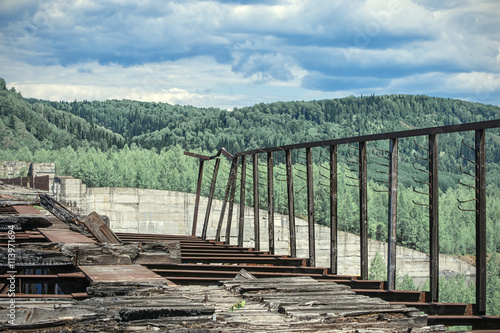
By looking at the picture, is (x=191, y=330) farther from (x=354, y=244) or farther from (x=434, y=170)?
(x=354, y=244)

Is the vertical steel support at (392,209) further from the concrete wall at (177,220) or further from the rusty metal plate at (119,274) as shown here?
the concrete wall at (177,220)

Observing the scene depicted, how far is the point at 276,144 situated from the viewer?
14062cm

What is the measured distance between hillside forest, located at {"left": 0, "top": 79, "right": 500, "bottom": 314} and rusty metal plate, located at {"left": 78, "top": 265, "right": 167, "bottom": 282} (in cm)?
3680

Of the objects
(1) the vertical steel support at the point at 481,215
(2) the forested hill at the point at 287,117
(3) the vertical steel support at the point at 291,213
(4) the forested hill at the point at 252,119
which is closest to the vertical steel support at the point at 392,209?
(1) the vertical steel support at the point at 481,215

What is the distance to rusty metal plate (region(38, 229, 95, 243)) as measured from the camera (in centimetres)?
719

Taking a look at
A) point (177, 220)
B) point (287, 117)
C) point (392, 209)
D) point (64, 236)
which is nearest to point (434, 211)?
point (392, 209)

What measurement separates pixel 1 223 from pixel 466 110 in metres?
167

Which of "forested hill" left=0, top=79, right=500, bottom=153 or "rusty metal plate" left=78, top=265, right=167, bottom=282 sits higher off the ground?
"forested hill" left=0, top=79, right=500, bottom=153

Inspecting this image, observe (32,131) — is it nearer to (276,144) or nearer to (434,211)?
(276,144)

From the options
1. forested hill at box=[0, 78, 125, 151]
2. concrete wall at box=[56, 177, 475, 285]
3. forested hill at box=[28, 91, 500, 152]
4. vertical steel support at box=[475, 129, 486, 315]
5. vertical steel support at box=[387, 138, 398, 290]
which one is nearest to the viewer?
vertical steel support at box=[475, 129, 486, 315]

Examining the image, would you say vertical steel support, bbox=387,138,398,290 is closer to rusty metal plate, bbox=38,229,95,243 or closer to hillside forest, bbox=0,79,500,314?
rusty metal plate, bbox=38,229,95,243

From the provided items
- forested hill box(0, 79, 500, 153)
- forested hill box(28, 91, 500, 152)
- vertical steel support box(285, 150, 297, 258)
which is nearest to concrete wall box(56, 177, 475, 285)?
vertical steel support box(285, 150, 297, 258)

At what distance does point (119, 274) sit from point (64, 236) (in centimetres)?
253

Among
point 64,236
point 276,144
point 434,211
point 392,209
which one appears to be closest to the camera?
point 434,211
